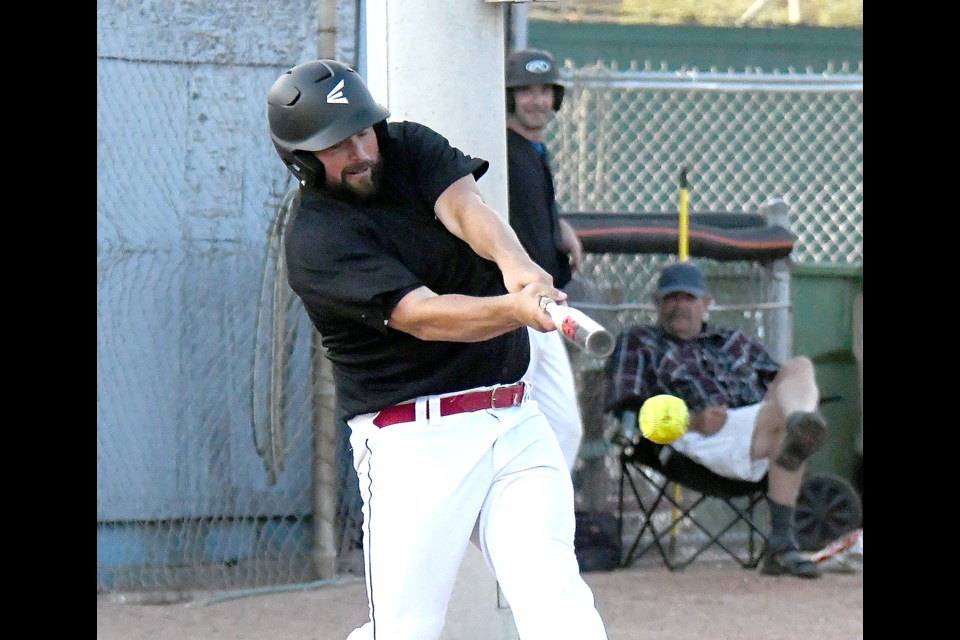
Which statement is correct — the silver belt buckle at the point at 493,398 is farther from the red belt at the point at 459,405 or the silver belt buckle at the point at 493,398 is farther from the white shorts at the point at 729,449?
the white shorts at the point at 729,449

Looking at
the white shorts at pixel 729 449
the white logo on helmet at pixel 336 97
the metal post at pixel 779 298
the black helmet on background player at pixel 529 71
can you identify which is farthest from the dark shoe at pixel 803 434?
the white logo on helmet at pixel 336 97

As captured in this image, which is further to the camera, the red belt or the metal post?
the metal post

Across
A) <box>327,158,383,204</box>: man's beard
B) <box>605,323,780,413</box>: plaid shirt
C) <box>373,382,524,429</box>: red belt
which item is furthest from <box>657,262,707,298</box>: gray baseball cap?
<box>327,158,383,204</box>: man's beard

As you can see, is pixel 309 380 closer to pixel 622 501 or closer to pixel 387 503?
pixel 622 501

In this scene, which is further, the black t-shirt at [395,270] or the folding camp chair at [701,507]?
the folding camp chair at [701,507]

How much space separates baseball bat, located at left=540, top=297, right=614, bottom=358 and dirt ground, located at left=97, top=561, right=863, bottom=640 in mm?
2880

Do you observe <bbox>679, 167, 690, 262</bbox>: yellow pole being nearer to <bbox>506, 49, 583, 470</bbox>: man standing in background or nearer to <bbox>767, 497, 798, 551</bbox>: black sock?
<bbox>506, 49, 583, 470</bbox>: man standing in background

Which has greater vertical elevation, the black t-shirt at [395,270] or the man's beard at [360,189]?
the man's beard at [360,189]

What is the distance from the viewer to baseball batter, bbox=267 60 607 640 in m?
3.53

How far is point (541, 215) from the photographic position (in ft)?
18.6

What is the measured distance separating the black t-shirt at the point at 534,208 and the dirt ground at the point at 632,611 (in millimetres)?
1497

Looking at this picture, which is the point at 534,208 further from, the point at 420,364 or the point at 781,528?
the point at 781,528

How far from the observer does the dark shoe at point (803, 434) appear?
22.3 feet

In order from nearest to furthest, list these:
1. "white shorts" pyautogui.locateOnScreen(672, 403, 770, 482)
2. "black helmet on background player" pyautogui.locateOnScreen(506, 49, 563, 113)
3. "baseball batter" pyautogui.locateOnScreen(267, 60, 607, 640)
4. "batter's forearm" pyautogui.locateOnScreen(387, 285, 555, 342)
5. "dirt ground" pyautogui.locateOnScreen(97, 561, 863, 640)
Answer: "batter's forearm" pyautogui.locateOnScreen(387, 285, 555, 342)
"baseball batter" pyautogui.locateOnScreen(267, 60, 607, 640)
"dirt ground" pyautogui.locateOnScreen(97, 561, 863, 640)
"black helmet on background player" pyautogui.locateOnScreen(506, 49, 563, 113)
"white shorts" pyautogui.locateOnScreen(672, 403, 770, 482)
